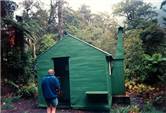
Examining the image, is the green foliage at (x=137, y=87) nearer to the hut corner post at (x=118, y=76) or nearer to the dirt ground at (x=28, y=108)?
the hut corner post at (x=118, y=76)

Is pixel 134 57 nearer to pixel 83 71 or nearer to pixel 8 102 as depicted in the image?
pixel 83 71

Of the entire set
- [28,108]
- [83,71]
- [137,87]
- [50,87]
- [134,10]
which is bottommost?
[28,108]

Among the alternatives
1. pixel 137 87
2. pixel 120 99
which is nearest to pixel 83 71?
pixel 120 99

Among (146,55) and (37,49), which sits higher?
(37,49)

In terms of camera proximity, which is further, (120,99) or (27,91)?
(27,91)

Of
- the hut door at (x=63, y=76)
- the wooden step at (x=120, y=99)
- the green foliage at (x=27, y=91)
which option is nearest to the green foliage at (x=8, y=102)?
the green foliage at (x=27, y=91)

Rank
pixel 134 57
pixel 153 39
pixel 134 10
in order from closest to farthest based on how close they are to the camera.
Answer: pixel 153 39, pixel 134 57, pixel 134 10

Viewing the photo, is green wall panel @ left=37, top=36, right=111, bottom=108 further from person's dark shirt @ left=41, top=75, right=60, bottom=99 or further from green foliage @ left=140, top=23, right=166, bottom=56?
green foliage @ left=140, top=23, right=166, bottom=56

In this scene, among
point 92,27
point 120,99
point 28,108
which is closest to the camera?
point 28,108

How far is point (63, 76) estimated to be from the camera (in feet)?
50.1

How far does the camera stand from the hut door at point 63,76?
14875 millimetres

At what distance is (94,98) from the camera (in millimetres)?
13039

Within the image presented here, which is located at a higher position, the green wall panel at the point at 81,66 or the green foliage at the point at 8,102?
the green wall panel at the point at 81,66

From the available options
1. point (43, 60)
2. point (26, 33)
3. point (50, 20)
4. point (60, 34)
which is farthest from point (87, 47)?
point (50, 20)
